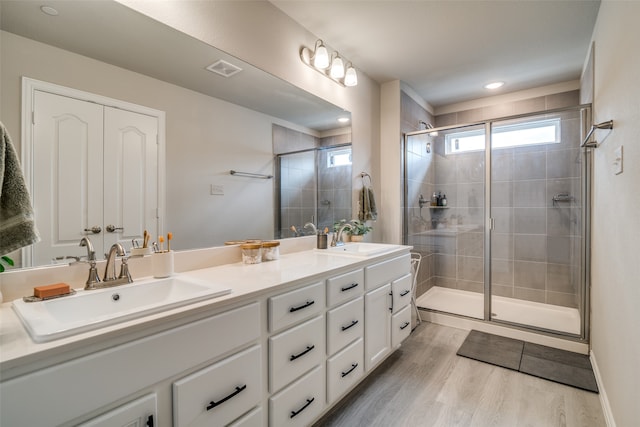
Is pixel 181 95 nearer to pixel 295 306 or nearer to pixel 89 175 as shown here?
pixel 89 175

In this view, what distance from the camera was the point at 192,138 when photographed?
1534mm

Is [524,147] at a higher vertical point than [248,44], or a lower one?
lower

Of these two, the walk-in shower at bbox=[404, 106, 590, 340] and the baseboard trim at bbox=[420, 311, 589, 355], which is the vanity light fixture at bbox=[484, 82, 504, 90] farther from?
the baseboard trim at bbox=[420, 311, 589, 355]

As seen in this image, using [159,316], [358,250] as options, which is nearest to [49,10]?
Answer: [159,316]

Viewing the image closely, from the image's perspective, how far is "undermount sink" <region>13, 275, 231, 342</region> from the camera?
77 cm

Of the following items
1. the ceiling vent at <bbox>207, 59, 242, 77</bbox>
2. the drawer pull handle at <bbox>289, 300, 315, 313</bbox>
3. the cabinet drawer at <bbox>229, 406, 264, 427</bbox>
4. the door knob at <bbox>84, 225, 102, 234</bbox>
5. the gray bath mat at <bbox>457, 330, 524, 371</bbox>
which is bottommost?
the gray bath mat at <bbox>457, 330, 524, 371</bbox>

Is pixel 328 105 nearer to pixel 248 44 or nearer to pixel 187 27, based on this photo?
pixel 248 44

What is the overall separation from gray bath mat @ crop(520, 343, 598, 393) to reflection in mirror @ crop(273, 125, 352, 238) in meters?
1.78

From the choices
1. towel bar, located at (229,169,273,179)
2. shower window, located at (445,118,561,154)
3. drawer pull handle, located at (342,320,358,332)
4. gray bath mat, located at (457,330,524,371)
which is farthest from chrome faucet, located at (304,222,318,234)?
shower window, located at (445,118,561,154)

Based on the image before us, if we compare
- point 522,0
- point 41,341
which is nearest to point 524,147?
point 522,0

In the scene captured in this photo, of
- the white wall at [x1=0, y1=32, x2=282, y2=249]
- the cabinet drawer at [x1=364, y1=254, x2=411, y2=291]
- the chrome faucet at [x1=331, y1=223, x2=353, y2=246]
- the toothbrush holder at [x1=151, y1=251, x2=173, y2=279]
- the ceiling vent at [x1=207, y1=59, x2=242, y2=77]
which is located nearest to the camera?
the white wall at [x1=0, y1=32, x2=282, y2=249]

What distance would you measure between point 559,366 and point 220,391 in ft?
7.96

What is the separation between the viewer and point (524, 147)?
124 inches

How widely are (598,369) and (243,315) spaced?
2.40m
